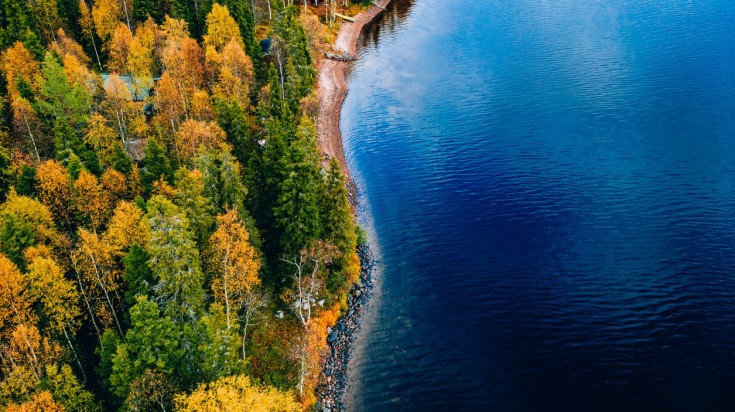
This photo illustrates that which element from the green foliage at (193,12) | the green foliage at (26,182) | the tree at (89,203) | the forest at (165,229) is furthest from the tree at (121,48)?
the tree at (89,203)

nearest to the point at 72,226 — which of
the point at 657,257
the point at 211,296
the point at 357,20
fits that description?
the point at 211,296

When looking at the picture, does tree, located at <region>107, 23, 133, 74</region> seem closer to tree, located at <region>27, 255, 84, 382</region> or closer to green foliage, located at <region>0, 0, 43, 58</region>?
green foliage, located at <region>0, 0, 43, 58</region>

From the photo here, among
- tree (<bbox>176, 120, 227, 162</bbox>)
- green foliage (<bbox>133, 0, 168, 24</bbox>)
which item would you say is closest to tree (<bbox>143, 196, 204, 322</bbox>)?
tree (<bbox>176, 120, 227, 162</bbox>)

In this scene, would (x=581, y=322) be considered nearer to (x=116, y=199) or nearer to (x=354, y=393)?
(x=354, y=393)

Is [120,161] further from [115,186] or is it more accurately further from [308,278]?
[308,278]

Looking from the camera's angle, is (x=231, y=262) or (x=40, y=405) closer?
(x=40, y=405)

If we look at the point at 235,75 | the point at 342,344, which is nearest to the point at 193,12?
the point at 235,75

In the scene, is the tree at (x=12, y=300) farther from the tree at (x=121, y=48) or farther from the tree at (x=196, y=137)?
the tree at (x=121, y=48)
